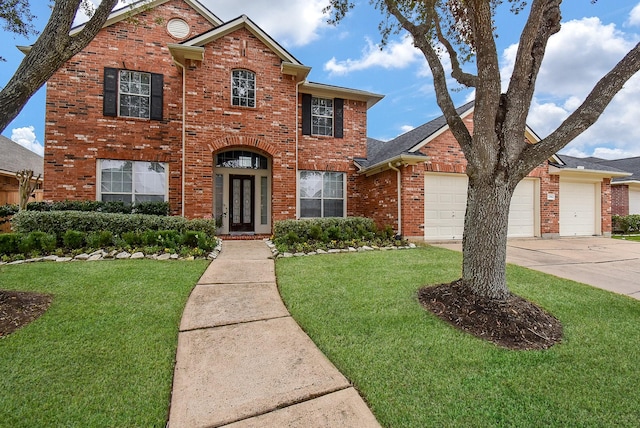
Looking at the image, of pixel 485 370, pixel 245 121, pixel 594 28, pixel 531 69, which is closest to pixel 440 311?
pixel 485 370

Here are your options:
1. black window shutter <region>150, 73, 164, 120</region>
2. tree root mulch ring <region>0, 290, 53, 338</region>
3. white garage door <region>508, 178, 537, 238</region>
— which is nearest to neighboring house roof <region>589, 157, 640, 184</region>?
white garage door <region>508, 178, 537, 238</region>

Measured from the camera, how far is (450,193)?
10500mm

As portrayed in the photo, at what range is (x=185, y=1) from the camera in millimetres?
10992

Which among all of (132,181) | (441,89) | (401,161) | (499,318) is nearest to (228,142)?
(132,181)

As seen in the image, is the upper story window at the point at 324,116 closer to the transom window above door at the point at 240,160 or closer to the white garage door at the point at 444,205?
the transom window above door at the point at 240,160

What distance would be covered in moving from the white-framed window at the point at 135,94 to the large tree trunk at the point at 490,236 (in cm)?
1038

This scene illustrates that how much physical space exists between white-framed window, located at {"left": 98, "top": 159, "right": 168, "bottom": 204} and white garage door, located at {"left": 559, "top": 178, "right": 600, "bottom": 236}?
15.3m

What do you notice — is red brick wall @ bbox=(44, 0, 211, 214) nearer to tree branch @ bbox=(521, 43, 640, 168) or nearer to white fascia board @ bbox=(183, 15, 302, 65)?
white fascia board @ bbox=(183, 15, 302, 65)

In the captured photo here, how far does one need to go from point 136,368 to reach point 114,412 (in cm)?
52

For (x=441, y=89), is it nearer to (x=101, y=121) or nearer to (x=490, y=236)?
(x=490, y=236)

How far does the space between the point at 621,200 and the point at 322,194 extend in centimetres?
1692

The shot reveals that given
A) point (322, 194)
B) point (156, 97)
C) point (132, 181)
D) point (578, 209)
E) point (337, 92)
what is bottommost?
point (578, 209)

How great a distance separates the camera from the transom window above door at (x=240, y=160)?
35.9ft

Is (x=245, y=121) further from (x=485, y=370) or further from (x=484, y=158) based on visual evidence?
(x=485, y=370)
